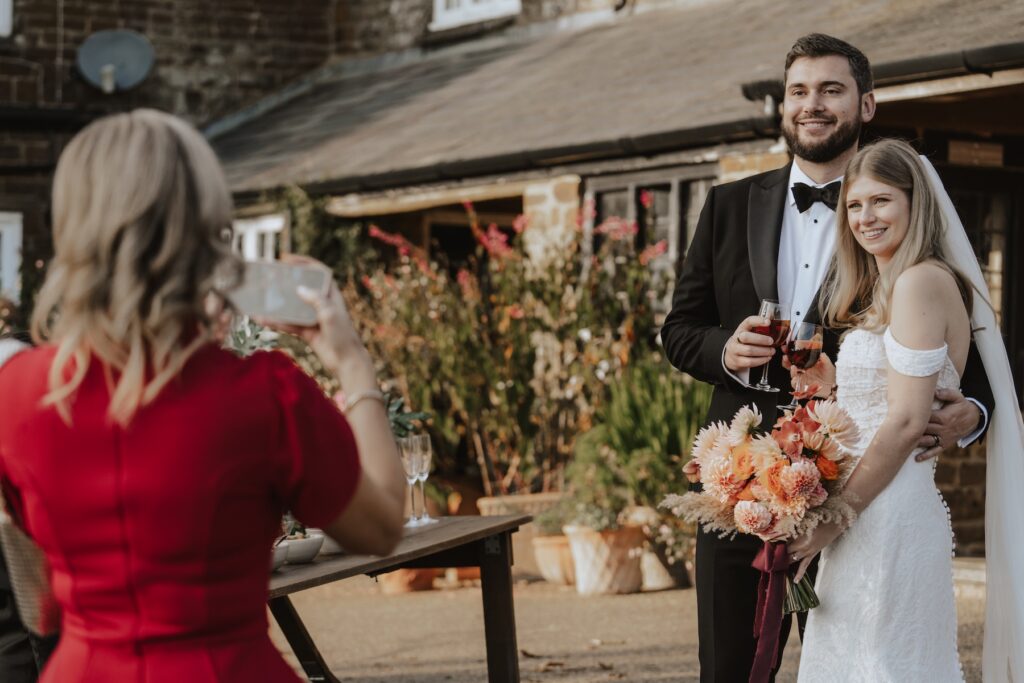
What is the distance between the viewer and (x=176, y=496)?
6.82ft

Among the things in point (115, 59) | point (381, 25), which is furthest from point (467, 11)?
point (115, 59)

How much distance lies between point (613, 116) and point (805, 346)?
25.2 feet

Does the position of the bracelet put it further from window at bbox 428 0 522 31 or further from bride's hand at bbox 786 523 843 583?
window at bbox 428 0 522 31

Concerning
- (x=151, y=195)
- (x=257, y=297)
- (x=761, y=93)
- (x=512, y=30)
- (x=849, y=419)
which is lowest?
(x=849, y=419)

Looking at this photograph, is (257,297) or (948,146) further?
(948,146)

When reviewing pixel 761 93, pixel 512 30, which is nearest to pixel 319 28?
pixel 512 30

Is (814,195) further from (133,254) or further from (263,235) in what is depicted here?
(263,235)

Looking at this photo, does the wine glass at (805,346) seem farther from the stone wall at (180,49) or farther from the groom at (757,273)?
the stone wall at (180,49)

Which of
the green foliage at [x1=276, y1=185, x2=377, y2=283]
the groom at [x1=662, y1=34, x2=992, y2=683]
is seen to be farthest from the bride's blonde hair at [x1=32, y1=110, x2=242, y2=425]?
the green foliage at [x1=276, y1=185, x2=377, y2=283]

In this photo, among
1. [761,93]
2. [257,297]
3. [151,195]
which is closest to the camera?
[151,195]

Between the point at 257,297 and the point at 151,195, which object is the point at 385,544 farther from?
the point at 151,195

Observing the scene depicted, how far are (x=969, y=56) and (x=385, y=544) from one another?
645cm

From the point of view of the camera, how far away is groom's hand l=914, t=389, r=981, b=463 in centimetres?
380

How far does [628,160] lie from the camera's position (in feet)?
36.3
